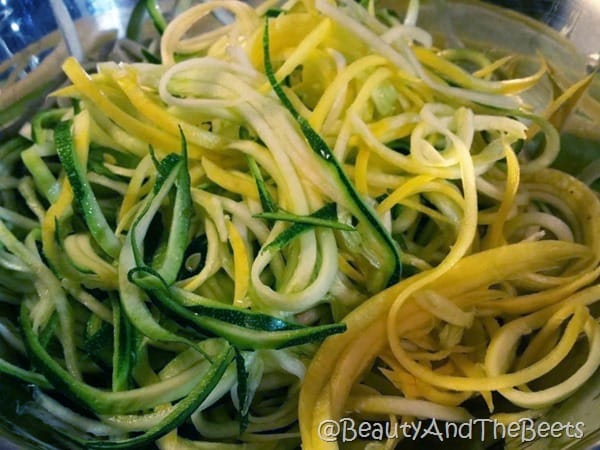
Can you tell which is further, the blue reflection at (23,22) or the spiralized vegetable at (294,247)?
the blue reflection at (23,22)

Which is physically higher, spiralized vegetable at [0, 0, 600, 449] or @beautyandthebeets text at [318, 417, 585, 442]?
spiralized vegetable at [0, 0, 600, 449]

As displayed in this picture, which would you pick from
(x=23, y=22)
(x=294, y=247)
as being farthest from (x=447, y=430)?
(x=23, y=22)

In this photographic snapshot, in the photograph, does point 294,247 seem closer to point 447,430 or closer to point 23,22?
point 447,430

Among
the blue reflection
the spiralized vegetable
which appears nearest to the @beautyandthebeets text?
the spiralized vegetable

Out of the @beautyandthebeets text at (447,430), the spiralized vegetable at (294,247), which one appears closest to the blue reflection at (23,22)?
the spiralized vegetable at (294,247)

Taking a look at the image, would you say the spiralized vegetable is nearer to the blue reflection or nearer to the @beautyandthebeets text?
the @beautyandthebeets text

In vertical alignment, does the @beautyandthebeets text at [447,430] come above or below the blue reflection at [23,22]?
below

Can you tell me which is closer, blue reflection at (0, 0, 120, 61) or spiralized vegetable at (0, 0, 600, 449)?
spiralized vegetable at (0, 0, 600, 449)

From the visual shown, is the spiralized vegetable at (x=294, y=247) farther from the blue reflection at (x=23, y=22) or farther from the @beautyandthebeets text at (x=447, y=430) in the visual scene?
the blue reflection at (x=23, y=22)

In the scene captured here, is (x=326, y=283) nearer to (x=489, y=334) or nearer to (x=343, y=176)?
(x=343, y=176)

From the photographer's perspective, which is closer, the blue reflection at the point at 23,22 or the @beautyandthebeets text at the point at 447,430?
the @beautyandthebeets text at the point at 447,430

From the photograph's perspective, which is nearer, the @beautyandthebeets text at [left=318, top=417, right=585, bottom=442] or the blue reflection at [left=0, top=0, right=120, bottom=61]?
the @beautyandthebeets text at [left=318, top=417, right=585, bottom=442]
